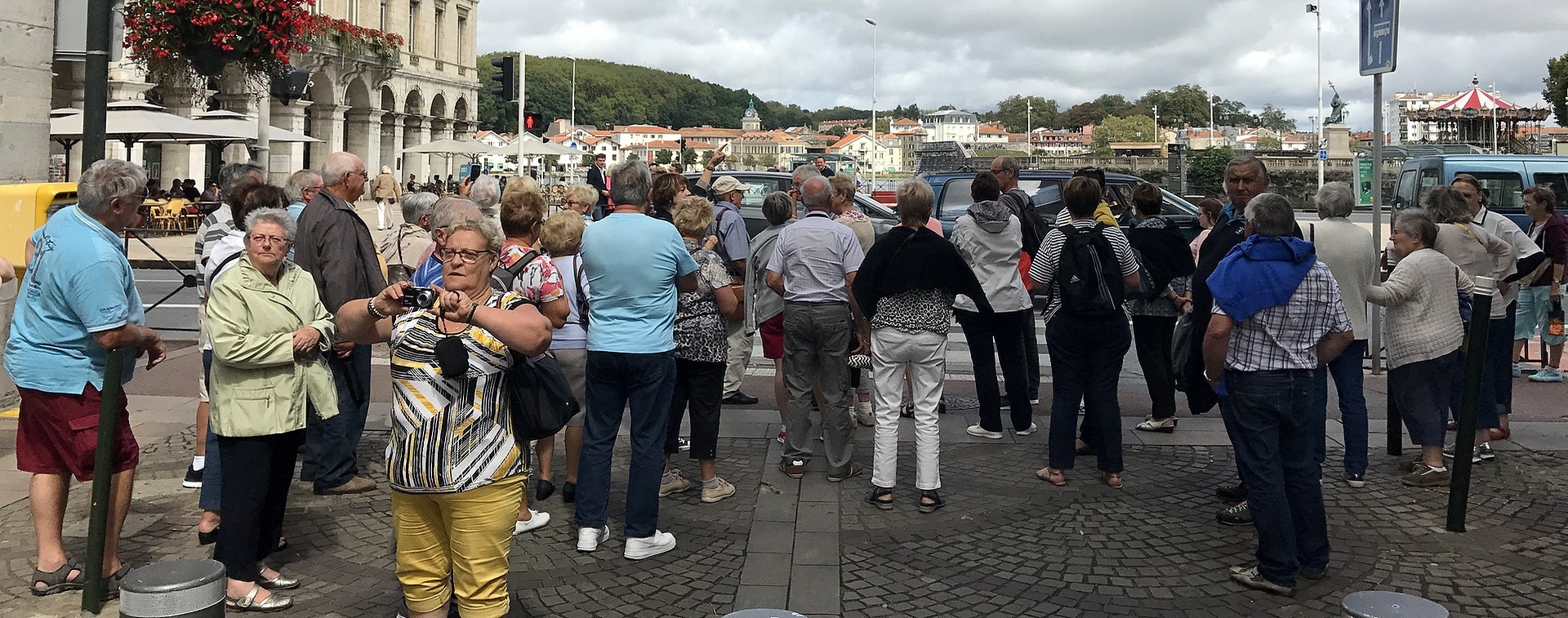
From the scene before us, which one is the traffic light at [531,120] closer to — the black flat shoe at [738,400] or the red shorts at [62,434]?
the black flat shoe at [738,400]

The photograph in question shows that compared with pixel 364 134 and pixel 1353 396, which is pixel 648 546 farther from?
pixel 364 134

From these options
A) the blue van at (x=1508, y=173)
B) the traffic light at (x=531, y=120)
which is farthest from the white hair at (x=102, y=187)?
the blue van at (x=1508, y=173)

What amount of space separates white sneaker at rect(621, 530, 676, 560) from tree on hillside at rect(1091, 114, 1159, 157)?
15982cm

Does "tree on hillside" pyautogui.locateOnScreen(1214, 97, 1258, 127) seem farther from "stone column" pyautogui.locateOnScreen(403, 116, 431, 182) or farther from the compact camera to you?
the compact camera

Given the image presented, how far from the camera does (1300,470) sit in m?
5.06

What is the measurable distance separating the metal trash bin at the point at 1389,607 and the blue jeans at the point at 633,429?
9.51 ft

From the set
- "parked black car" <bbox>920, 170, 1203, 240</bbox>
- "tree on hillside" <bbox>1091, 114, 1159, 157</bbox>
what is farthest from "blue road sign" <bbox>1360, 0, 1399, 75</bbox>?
"tree on hillside" <bbox>1091, 114, 1159, 157</bbox>

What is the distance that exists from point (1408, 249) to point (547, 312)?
4.52 metres

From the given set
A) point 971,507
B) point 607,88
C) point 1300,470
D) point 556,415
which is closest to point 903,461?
point 971,507

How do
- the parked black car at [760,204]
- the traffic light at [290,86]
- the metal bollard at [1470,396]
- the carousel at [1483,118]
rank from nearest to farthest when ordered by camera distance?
the metal bollard at [1470,396], the parked black car at [760,204], the traffic light at [290,86], the carousel at [1483,118]

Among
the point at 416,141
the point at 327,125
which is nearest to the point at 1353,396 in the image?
the point at 327,125

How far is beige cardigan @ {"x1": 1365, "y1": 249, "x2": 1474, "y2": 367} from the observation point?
627 cm

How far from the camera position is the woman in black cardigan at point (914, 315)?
6.05m

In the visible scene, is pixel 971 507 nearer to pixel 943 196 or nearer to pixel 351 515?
pixel 351 515
